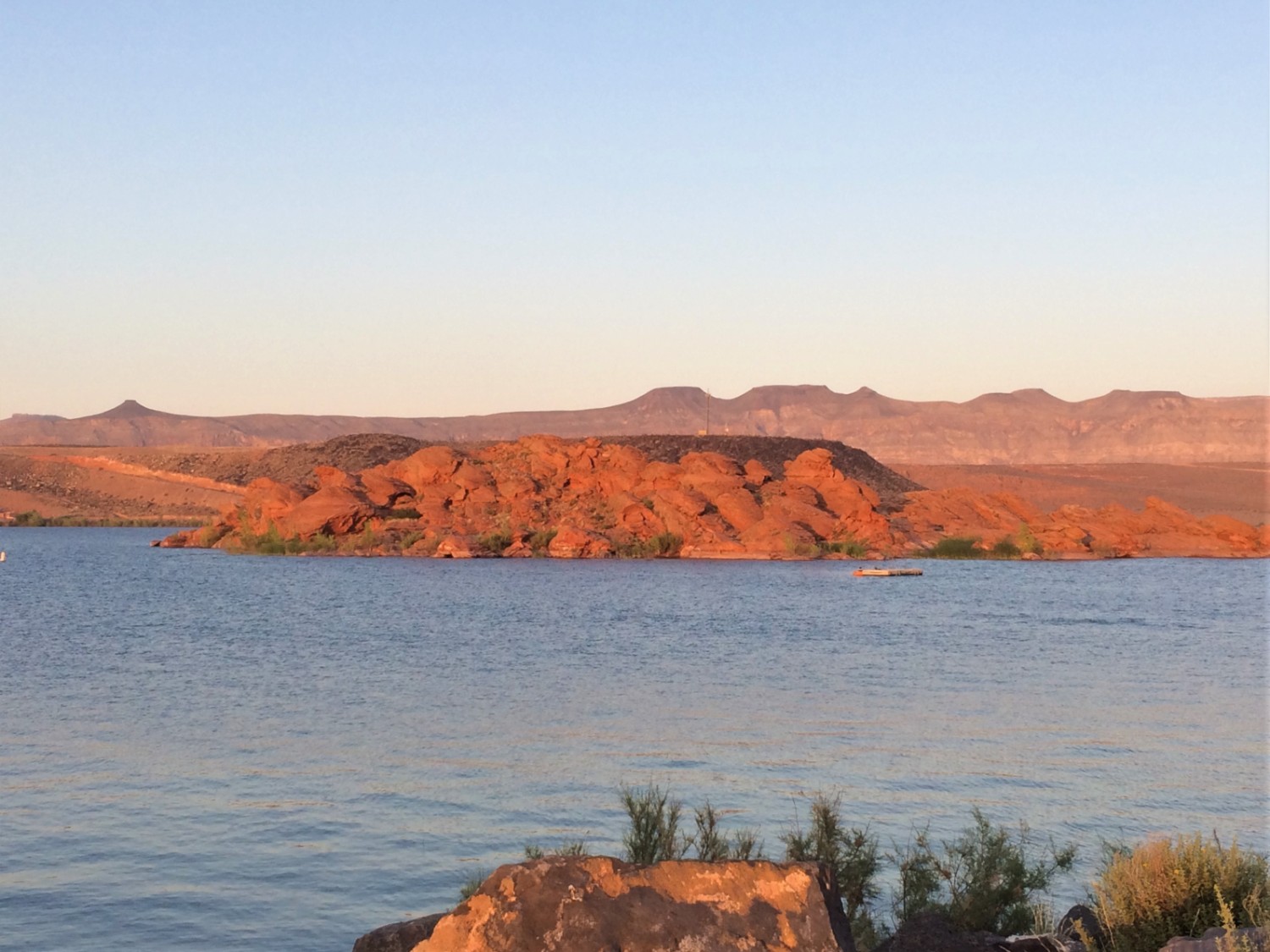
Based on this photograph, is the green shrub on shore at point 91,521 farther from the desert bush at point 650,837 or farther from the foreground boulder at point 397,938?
the foreground boulder at point 397,938

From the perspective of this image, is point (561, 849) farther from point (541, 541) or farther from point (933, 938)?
point (541, 541)

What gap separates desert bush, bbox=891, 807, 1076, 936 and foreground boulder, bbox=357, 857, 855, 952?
334 centimetres

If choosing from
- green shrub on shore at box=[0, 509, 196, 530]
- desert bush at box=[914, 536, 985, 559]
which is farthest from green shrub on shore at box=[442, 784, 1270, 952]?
green shrub on shore at box=[0, 509, 196, 530]

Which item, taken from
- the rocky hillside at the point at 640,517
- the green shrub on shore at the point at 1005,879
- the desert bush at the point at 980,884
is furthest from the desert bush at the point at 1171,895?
the rocky hillside at the point at 640,517

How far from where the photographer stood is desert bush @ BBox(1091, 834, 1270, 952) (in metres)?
8.24

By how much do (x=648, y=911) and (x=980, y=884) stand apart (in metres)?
4.66

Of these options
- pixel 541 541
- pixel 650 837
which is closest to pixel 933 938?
pixel 650 837

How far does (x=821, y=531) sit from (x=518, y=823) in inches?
2360

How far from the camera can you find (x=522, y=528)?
72.6m

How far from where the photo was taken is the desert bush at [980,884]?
952cm

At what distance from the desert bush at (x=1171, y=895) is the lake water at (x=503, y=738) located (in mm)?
2792

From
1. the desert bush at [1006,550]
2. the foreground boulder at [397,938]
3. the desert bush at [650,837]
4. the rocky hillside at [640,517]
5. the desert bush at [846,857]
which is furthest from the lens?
the desert bush at [1006,550]

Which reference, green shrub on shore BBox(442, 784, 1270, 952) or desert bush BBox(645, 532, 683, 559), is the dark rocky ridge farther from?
green shrub on shore BBox(442, 784, 1270, 952)

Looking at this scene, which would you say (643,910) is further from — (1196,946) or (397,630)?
(397,630)
